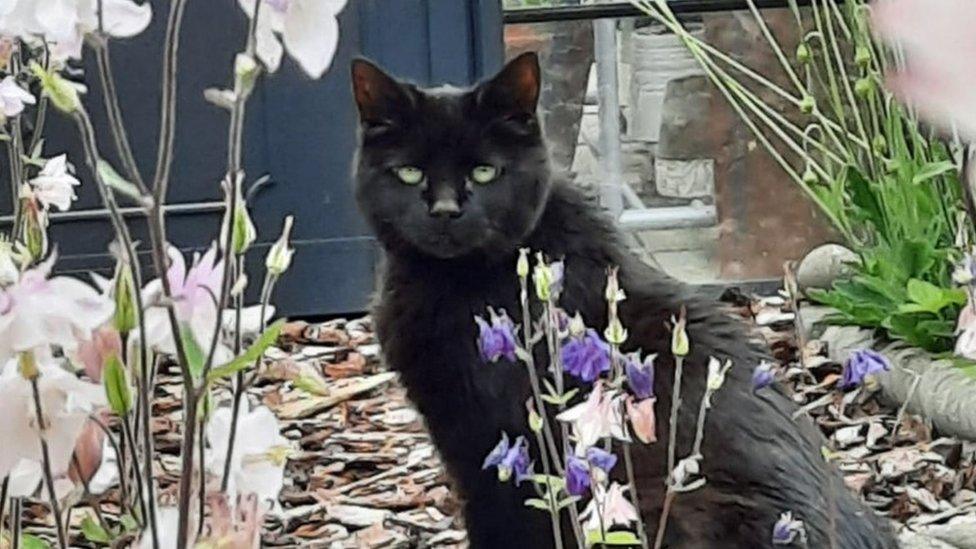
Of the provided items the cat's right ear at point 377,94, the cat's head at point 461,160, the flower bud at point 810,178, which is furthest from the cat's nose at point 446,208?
the flower bud at point 810,178

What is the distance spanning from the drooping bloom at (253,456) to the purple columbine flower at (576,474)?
0.35 meters

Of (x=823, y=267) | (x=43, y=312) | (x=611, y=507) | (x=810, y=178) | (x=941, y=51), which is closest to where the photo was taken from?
(x=941, y=51)

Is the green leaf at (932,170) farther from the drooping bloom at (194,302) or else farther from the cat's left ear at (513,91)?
the drooping bloom at (194,302)

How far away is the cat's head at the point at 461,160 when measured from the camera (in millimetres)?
1938

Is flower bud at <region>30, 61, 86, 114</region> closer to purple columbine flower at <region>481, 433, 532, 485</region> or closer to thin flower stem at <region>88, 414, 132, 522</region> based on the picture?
thin flower stem at <region>88, 414, 132, 522</region>

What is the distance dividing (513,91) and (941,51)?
170 cm

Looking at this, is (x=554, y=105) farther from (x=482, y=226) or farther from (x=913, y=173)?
(x=482, y=226)

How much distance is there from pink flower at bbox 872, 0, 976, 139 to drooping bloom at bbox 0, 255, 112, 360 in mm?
330

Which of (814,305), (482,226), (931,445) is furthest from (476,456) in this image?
(814,305)

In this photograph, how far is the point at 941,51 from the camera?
25cm

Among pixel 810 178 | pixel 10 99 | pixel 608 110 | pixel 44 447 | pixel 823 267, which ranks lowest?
pixel 823 267

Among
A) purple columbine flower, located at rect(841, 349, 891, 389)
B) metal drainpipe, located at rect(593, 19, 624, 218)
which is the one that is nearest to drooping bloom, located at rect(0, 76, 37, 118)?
purple columbine flower, located at rect(841, 349, 891, 389)

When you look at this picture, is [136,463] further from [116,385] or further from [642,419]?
[642,419]

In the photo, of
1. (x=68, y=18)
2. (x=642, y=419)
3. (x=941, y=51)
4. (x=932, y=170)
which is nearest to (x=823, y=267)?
(x=932, y=170)
